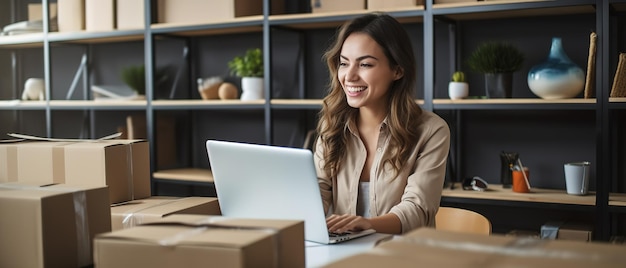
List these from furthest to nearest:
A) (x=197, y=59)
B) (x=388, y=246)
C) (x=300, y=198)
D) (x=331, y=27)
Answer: (x=197, y=59) → (x=331, y=27) → (x=300, y=198) → (x=388, y=246)

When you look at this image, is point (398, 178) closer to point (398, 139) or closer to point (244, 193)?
point (398, 139)

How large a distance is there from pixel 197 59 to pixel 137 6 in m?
0.45

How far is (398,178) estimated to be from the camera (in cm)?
205

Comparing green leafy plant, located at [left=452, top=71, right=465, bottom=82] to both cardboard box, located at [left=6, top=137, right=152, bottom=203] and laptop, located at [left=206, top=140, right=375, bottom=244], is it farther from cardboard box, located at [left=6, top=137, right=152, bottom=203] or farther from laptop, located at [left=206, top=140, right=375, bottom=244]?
cardboard box, located at [left=6, top=137, right=152, bottom=203]

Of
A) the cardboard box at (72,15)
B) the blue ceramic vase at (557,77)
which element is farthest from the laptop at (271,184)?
the cardboard box at (72,15)

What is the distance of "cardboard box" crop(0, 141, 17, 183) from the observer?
1645 millimetres

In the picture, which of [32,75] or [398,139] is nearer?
[398,139]

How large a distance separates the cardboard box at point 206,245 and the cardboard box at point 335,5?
6.95 ft

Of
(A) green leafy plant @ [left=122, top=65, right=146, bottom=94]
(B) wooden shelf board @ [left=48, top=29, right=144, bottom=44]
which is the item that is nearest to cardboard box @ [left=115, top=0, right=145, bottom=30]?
(B) wooden shelf board @ [left=48, top=29, right=144, bottom=44]

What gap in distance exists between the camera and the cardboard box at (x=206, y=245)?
95cm

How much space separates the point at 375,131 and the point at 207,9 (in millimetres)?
1579

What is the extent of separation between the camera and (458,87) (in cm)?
295

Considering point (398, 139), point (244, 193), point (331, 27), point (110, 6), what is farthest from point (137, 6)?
point (244, 193)

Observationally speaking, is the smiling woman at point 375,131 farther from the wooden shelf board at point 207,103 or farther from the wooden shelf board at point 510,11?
the wooden shelf board at point 207,103
